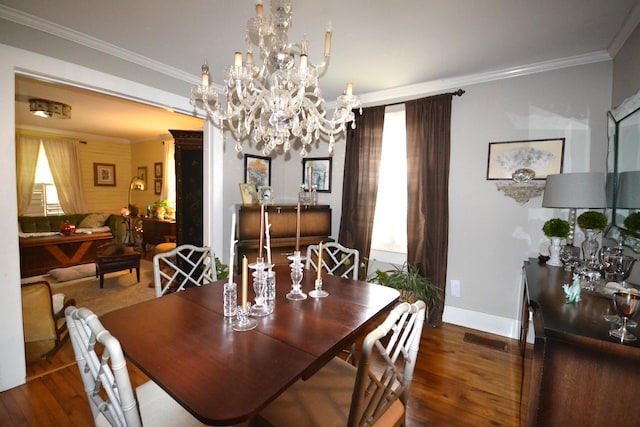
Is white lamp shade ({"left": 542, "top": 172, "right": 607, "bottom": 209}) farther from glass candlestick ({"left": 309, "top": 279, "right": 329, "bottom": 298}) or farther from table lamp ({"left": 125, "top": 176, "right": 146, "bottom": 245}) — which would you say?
table lamp ({"left": 125, "top": 176, "right": 146, "bottom": 245})

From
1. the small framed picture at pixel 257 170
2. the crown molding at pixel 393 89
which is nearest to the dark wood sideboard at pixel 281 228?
the small framed picture at pixel 257 170

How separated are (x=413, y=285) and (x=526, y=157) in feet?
5.27

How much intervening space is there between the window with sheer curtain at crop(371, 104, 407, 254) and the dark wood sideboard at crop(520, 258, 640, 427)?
2123 millimetres

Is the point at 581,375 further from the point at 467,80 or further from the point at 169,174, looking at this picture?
the point at 169,174

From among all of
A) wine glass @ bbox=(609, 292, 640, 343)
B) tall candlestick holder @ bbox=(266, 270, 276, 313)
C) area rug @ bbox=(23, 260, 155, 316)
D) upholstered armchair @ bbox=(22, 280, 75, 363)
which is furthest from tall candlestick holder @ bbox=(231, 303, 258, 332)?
area rug @ bbox=(23, 260, 155, 316)

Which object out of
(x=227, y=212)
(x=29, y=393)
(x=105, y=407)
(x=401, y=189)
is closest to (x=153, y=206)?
(x=227, y=212)

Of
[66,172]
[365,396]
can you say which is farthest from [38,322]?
[66,172]

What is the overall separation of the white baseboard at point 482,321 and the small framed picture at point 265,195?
2382 mm

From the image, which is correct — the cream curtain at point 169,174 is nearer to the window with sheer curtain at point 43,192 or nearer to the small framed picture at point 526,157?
the window with sheer curtain at point 43,192

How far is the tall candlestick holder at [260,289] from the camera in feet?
4.57

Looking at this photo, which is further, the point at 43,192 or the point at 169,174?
the point at 169,174

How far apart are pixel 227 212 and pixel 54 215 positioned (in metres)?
4.89

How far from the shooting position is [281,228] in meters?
3.33

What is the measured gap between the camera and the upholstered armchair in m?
2.14
